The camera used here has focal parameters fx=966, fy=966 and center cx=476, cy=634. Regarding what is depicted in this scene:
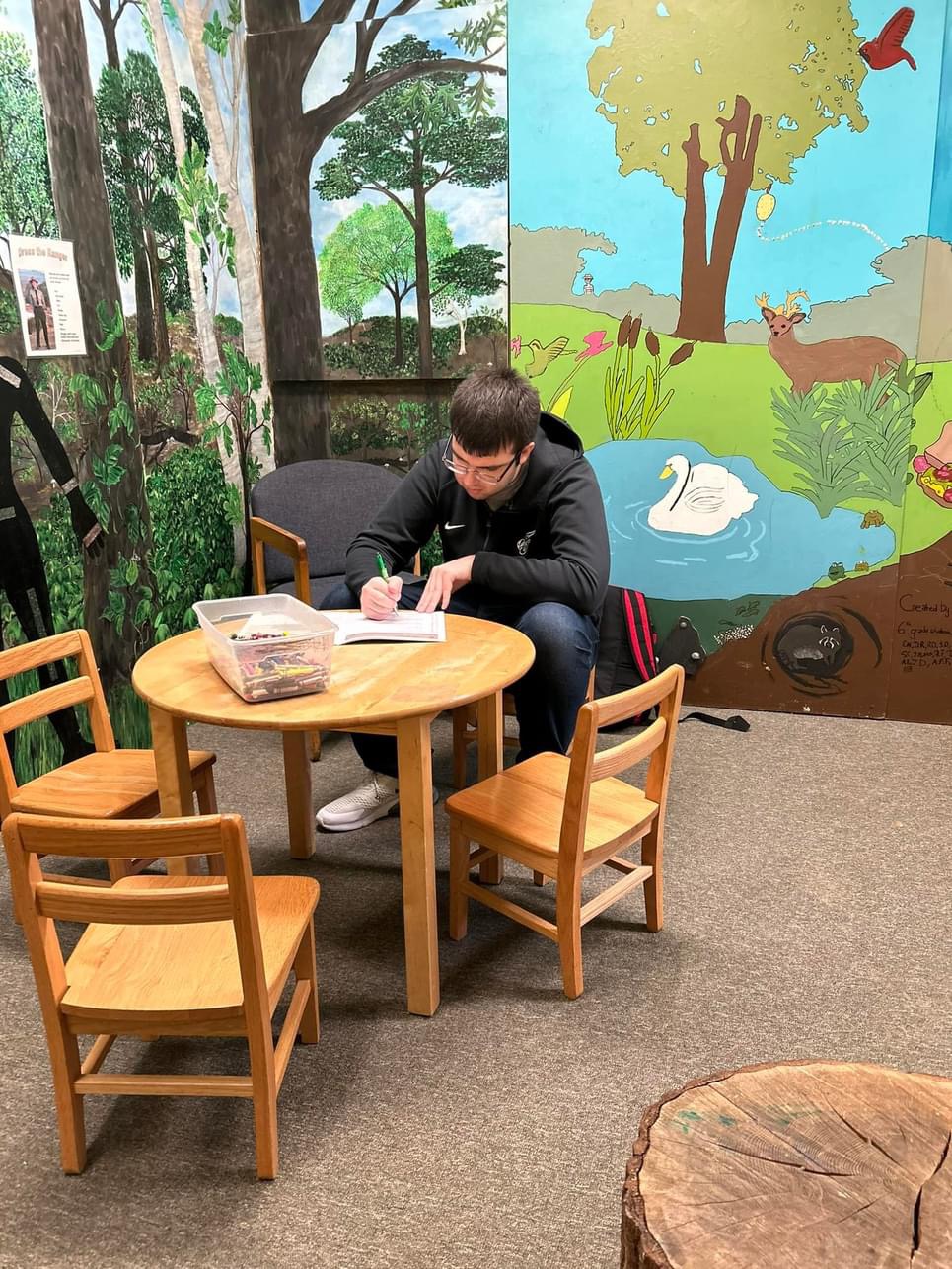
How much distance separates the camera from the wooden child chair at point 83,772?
203 centimetres

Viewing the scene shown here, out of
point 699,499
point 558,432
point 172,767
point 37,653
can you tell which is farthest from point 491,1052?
point 699,499

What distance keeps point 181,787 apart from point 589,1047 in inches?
36.8

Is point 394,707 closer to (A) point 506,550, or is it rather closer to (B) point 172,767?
(B) point 172,767

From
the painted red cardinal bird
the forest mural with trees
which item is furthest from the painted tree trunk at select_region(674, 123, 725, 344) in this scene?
the forest mural with trees

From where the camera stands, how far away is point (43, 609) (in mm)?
2684

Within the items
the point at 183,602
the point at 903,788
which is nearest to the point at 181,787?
the point at 183,602

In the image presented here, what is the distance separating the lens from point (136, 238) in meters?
3.00

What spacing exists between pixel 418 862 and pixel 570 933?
0.35 meters

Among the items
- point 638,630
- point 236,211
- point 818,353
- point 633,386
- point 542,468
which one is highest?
point 236,211

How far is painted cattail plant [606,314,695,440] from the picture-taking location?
342 cm

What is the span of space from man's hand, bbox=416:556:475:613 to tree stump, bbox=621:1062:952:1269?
1505 millimetres

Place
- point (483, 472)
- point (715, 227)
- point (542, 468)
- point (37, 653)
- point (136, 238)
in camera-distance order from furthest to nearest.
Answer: point (715, 227) → point (136, 238) → point (542, 468) → point (483, 472) → point (37, 653)

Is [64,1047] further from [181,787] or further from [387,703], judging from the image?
[387,703]

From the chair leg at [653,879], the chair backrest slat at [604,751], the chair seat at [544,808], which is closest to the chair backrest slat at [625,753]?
Answer: the chair backrest slat at [604,751]
